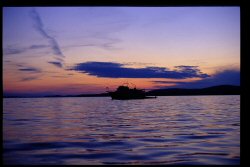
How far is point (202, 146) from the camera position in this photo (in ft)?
23.8

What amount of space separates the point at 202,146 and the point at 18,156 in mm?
3967

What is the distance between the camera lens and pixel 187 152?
21.3 feet
